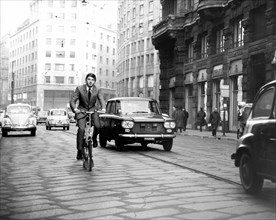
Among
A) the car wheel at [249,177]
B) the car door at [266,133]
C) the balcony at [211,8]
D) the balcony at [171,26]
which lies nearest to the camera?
the car door at [266,133]

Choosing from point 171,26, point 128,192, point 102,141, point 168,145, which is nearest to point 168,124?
point 168,145

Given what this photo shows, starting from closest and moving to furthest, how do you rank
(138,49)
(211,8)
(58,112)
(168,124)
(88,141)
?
(88,141) → (168,124) → (211,8) → (58,112) → (138,49)

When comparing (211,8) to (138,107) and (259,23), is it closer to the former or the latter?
(259,23)

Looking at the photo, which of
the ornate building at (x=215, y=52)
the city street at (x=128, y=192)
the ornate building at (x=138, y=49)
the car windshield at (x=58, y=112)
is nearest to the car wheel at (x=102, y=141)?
the city street at (x=128, y=192)

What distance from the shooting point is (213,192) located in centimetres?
688

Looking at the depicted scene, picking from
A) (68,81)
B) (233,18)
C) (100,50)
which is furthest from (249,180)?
(100,50)

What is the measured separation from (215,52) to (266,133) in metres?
27.6

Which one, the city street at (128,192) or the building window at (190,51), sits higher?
the building window at (190,51)

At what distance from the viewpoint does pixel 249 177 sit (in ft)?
22.6

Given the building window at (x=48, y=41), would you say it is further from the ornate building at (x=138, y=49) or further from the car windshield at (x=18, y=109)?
the car windshield at (x=18, y=109)

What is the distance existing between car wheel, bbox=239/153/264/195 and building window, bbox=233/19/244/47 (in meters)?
22.9

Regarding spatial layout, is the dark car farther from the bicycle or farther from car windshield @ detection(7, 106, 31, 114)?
car windshield @ detection(7, 106, 31, 114)

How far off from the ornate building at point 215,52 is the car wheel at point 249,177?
18.0 m

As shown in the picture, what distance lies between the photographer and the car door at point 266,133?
6320 mm
